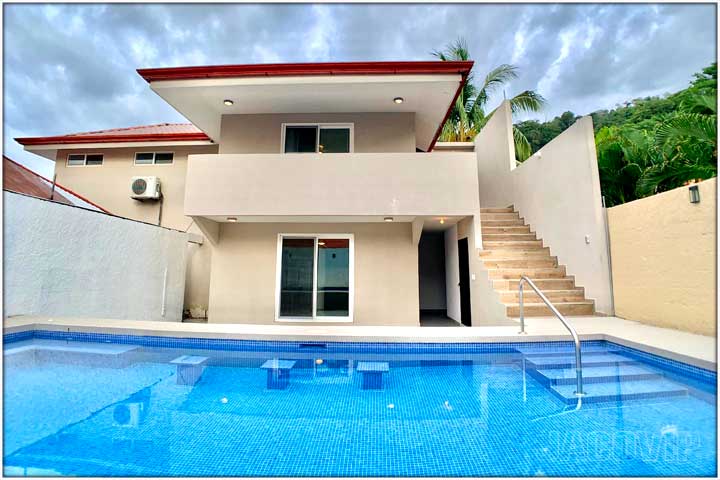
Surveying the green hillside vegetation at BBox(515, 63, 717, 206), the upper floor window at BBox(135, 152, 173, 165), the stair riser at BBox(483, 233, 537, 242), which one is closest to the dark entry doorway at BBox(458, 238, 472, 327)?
the stair riser at BBox(483, 233, 537, 242)

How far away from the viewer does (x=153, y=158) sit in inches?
472

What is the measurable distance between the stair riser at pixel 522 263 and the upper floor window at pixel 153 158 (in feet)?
37.3

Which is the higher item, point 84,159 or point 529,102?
point 529,102

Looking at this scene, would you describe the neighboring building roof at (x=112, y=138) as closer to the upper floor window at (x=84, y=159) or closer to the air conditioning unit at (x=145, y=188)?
the upper floor window at (x=84, y=159)

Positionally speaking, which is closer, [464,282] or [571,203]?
[571,203]

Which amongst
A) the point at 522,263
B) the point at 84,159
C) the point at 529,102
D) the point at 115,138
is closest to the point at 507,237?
the point at 522,263

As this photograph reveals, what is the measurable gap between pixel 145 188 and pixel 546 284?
42.1ft

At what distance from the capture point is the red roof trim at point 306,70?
7531 millimetres

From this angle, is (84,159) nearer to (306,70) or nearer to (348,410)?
(306,70)

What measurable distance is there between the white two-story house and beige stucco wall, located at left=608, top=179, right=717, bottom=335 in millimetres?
445

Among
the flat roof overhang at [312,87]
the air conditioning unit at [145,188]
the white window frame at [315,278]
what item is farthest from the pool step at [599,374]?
the air conditioning unit at [145,188]

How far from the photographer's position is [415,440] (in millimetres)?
3086

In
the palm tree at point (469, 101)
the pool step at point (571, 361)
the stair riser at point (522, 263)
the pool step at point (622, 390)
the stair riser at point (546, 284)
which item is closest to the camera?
the pool step at point (622, 390)

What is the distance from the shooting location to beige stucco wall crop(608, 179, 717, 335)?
520cm
